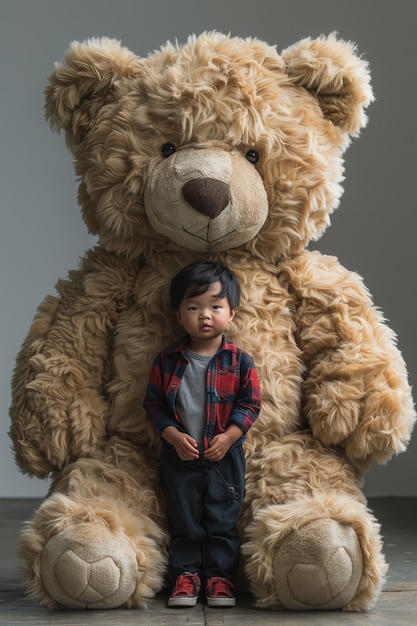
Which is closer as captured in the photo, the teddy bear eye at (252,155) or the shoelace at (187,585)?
the shoelace at (187,585)

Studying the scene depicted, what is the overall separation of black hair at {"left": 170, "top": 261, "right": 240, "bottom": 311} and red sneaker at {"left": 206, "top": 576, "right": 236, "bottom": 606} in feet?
1.33

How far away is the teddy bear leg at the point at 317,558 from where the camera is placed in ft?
4.69

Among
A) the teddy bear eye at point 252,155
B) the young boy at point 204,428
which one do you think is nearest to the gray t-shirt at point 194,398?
the young boy at point 204,428

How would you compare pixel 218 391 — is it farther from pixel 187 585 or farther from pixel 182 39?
pixel 182 39

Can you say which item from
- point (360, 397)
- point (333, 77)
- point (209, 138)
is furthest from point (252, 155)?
point (360, 397)

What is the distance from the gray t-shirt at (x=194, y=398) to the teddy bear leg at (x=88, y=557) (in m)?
0.16

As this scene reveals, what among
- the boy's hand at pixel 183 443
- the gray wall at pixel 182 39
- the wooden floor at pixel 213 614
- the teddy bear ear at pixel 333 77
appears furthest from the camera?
the gray wall at pixel 182 39

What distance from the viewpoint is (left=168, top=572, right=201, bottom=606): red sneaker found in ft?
4.89

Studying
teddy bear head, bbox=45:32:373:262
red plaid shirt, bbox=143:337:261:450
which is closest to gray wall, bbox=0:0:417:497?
teddy bear head, bbox=45:32:373:262

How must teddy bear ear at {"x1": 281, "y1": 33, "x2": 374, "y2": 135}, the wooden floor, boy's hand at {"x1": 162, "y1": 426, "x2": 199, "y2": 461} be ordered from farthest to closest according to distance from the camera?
teddy bear ear at {"x1": 281, "y1": 33, "x2": 374, "y2": 135} < boy's hand at {"x1": 162, "y1": 426, "x2": 199, "y2": 461} < the wooden floor

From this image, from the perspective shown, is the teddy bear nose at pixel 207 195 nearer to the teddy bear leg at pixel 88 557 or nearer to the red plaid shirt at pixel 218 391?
the red plaid shirt at pixel 218 391

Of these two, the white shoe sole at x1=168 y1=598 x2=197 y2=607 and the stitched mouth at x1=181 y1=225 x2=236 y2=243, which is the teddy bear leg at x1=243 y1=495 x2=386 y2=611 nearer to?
Result: the white shoe sole at x1=168 y1=598 x2=197 y2=607

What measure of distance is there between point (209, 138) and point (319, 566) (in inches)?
25.5

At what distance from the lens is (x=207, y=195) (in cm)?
154
